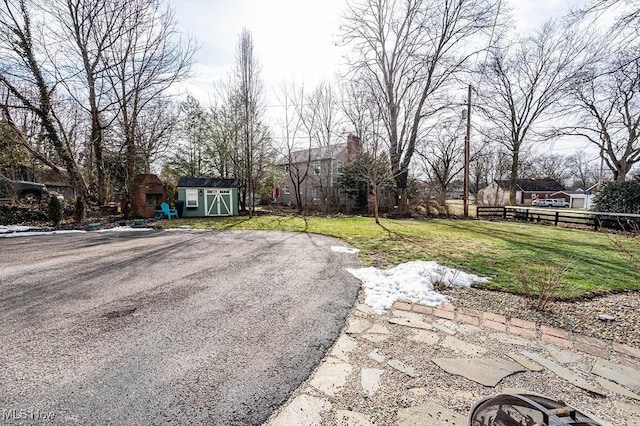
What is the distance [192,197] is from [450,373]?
14.8 meters

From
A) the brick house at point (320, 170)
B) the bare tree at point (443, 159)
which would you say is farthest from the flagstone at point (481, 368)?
the bare tree at point (443, 159)

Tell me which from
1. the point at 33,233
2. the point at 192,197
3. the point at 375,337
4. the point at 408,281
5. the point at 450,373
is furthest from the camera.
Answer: the point at 192,197

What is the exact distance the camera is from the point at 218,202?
15.2 meters

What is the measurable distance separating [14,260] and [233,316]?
532 centimetres

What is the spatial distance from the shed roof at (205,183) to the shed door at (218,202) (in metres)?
0.28

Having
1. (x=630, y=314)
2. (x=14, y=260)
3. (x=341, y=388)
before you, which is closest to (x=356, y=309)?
(x=341, y=388)

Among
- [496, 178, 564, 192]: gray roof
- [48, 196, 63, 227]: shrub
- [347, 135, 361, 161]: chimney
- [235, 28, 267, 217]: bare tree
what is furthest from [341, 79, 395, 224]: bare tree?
[496, 178, 564, 192]: gray roof

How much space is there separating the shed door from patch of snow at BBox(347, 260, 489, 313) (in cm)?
1217

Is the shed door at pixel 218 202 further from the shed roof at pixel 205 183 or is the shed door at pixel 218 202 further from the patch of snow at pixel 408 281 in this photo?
the patch of snow at pixel 408 281

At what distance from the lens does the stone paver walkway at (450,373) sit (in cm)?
170

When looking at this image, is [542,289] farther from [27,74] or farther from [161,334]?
[27,74]

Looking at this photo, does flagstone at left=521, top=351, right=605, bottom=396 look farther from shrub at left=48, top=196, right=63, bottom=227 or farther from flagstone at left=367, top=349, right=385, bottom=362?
shrub at left=48, top=196, right=63, bottom=227

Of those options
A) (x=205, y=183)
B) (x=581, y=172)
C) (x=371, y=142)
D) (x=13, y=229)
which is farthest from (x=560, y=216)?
(x=581, y=172)

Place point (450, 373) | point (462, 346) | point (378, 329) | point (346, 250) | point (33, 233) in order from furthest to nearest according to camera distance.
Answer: point (33, 233) → point (346, 250) → point (378, 329) → point (462, 346) → point (450, 373)
